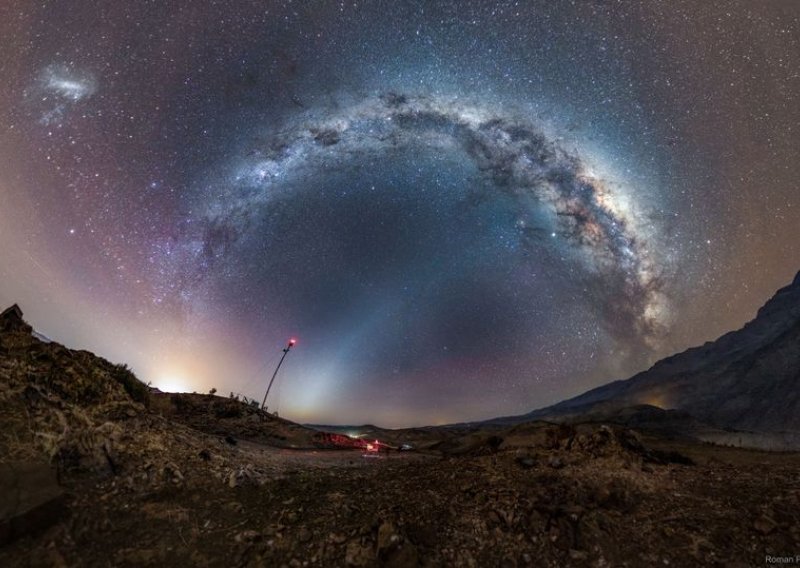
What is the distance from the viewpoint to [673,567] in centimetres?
661

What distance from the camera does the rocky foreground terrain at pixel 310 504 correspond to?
22.2ft

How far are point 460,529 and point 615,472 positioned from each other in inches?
183

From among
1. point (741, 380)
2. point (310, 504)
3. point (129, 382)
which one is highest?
point (741, 380)


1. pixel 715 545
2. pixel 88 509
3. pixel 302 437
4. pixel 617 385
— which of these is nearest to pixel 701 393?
pixel 617 385

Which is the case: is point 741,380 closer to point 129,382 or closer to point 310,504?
point 310,504

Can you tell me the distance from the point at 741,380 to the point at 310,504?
12036cm

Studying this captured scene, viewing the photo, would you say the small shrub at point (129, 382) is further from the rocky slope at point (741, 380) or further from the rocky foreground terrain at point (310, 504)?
the rocky slope at point (741, 380)

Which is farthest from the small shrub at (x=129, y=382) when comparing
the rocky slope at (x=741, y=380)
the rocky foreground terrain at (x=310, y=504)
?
the rocky slope at (x=741, y=380)

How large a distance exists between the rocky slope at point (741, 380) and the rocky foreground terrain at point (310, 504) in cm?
7925

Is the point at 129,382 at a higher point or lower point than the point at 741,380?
lower

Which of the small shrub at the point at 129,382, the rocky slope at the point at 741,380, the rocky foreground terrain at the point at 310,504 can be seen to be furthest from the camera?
the rocky slope at the point at 741,380

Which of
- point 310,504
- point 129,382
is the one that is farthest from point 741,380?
point 129,382

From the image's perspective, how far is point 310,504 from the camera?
865 cm

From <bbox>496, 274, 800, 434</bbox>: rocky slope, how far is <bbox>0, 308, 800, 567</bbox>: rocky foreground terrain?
79.3 metres
